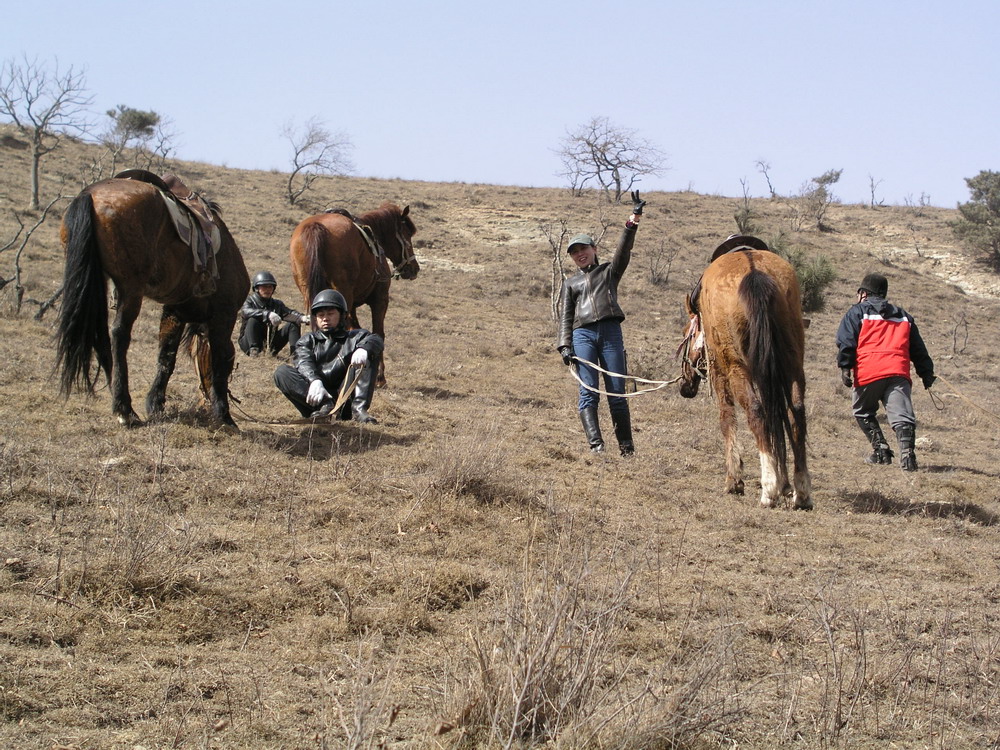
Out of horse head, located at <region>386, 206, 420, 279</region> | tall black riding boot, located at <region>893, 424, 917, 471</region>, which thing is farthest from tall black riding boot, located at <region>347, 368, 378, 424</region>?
tall black riding boot, located at <region>893, 424, 917, 471</region>

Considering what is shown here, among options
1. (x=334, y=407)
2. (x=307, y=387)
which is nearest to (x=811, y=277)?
(x=307, y=387)

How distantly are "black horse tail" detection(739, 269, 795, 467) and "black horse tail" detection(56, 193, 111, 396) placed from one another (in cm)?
467

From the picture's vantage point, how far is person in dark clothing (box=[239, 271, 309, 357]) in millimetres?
10875

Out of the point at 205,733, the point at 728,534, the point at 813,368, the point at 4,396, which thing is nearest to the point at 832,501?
the point at 728,534

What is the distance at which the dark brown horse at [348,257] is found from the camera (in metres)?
9.72

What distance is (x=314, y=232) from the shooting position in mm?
9828

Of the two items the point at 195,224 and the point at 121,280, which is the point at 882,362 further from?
the point at 121,280

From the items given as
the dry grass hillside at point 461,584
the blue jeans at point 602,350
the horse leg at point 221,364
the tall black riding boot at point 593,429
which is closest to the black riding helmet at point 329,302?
the horse leg at point 221,364

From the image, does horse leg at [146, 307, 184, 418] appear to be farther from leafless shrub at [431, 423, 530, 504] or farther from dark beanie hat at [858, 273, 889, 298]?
dark beanie hat at [858, 273, 889, 298]

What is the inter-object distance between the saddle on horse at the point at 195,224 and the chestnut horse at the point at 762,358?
4.17 meters

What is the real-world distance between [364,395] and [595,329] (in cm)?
221

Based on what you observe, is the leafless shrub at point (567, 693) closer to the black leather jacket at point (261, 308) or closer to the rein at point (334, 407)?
the rein at point (334, 407)

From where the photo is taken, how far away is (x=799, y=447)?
638 cm

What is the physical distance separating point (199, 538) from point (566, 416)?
21.0ft
